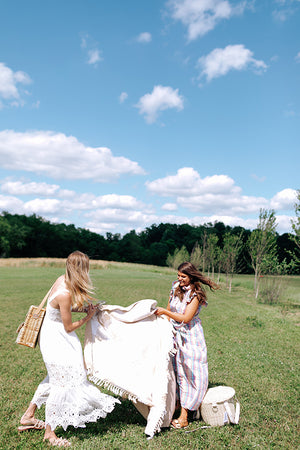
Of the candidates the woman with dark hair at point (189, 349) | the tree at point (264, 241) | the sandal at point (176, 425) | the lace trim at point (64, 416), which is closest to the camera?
the lace trim at point (64, 416)

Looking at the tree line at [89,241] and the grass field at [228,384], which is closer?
the grass field at [228,384]

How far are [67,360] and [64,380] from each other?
24cm

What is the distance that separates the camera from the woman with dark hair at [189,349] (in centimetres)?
505

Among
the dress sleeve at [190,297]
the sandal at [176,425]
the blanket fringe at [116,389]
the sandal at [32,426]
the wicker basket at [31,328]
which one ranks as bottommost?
the sandal at [32,426]

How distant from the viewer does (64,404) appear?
4316 mm

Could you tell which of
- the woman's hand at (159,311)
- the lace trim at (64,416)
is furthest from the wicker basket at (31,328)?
the woman's hand at (159,311)

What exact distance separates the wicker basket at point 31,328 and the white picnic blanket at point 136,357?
666 millimetres

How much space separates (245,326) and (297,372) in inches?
211

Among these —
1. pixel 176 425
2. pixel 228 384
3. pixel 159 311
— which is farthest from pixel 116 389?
pixel 228 384

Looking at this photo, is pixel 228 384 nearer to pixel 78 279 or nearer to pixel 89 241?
pixel 78 279

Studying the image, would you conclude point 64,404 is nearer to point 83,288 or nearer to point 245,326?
point 83,288

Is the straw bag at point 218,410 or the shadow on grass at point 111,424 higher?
the straw bag at point 218,410

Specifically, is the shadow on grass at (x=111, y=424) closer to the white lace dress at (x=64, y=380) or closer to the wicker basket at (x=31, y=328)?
the white lace dress at (x=64, y=380)

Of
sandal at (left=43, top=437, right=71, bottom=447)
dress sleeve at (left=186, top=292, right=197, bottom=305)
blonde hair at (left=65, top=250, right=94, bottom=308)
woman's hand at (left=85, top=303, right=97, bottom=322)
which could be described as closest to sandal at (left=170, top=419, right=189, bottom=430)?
sandal at (left=43, top=437, right=71, bottom=447)
